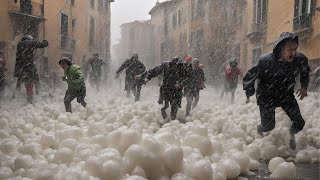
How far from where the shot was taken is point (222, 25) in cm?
3272

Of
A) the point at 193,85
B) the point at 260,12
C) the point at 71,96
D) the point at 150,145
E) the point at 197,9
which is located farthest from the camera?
the point at 197,9

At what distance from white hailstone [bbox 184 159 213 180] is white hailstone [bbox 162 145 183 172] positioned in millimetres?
94

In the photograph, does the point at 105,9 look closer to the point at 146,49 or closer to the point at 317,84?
the point at 146,49

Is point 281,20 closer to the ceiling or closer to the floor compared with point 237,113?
closer to the ceiling

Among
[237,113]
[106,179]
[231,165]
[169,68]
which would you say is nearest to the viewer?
[106,179]

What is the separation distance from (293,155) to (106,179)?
10.1ft

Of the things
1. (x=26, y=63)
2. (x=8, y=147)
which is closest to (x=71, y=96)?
(x=26, y=63)

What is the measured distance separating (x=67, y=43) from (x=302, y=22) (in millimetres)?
15804

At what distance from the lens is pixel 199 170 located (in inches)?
140

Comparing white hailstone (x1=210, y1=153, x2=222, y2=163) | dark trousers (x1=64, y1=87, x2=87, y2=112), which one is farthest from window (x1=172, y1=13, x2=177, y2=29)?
white hailstone (x1=210, y1=153, x2=222, y2=163)

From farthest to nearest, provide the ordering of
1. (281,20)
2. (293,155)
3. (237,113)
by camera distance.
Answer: (281,20) < (237,113) < (293,155)

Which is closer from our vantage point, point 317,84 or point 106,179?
point 106,179

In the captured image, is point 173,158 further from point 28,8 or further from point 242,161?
point 28,8

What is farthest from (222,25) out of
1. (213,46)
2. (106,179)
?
(106,179)
